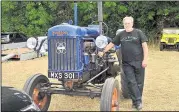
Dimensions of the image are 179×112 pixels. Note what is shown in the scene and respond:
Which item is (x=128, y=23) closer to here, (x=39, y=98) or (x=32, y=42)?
(x=32, y=42)

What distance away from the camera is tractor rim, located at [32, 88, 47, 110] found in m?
6.04

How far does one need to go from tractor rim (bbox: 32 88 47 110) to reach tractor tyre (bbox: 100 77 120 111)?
49.3 inches

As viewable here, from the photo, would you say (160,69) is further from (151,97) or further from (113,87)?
(113,87)

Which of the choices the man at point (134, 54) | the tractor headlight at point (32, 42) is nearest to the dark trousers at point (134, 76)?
the man at point (134, 54)

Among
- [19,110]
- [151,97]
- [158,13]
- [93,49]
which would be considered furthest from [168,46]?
[19,110]

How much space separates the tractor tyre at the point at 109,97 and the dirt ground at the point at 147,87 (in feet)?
2.77

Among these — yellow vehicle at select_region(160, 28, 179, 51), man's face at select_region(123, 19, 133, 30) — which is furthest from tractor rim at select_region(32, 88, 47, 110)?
yellow vehicle at select_region(160, 28, 179, 51)

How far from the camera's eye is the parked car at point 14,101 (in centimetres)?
348

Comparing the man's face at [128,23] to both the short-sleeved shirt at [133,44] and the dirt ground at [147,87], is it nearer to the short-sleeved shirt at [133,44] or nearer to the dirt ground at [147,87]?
the short-sleeved shirt at [133,44]

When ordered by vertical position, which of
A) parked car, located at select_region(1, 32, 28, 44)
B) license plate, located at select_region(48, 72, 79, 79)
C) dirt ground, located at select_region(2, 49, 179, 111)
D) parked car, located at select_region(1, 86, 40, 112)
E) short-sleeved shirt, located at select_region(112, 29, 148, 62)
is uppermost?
short-sleeved shirt, located at select_region(112, 29, 148, 62)

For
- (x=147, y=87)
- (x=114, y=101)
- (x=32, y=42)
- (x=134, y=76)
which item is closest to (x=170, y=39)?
(x=147, y=87)

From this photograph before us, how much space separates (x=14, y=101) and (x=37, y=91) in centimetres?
249

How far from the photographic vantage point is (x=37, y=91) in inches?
240

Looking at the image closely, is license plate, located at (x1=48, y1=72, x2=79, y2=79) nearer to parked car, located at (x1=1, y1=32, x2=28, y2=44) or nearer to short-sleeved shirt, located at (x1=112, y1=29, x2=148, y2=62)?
short-sleeved shirt, located at (x1=112, y1=29, x2=148, y2=62)
